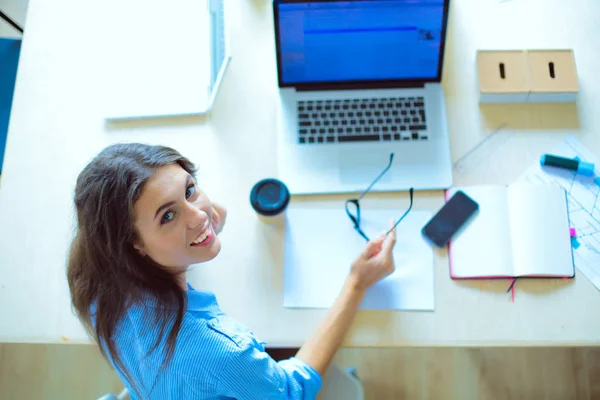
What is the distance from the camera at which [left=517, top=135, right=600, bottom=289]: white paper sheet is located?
82 cm

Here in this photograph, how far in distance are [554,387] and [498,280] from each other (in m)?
0.70

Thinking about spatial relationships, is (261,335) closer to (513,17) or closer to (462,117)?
(462,117)

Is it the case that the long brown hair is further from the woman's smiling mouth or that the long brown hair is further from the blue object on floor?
the blue object on floor

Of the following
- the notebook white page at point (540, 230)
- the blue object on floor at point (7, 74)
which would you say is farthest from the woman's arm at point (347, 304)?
the blue object on floor at point (7, 74)

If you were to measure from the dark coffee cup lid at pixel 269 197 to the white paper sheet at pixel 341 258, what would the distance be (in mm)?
70

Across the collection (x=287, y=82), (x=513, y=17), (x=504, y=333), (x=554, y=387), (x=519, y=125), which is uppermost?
(x=513, y=17)

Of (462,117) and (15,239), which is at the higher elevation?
(462,117)

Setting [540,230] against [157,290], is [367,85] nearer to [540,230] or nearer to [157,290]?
[540,230]

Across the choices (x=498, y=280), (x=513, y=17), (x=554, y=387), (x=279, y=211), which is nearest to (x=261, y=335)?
(x=279, y=211)

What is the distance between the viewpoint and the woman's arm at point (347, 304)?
788 mm

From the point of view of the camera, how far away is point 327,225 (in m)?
0.88

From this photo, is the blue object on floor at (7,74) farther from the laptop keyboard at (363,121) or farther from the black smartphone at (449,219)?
the black smartphone at (449,219)

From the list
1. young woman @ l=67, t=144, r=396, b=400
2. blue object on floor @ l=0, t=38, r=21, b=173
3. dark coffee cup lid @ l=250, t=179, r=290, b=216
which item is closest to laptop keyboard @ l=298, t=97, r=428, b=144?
dark coffee cup lid @ l=250, t=179, r=290, b=216

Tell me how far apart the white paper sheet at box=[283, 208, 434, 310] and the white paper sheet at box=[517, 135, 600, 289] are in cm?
24
